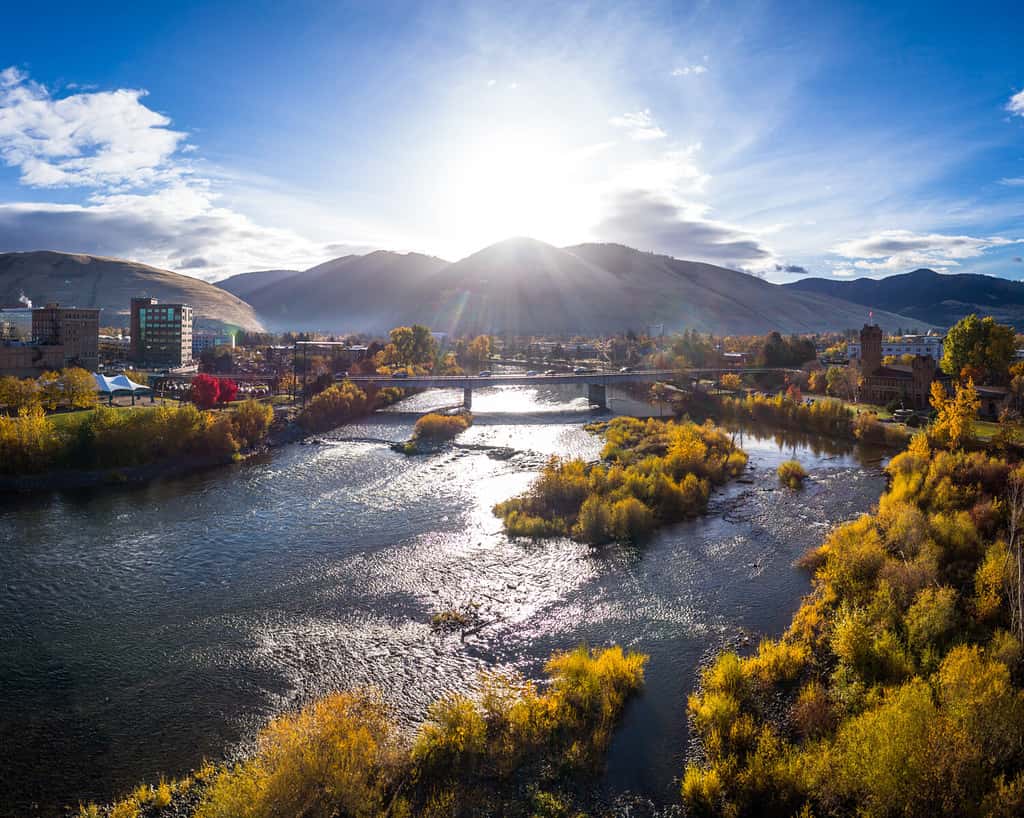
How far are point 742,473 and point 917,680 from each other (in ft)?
65.7

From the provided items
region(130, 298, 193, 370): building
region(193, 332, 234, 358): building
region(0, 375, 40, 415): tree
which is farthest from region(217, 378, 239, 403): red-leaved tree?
region(193, 332, 234, 358): building

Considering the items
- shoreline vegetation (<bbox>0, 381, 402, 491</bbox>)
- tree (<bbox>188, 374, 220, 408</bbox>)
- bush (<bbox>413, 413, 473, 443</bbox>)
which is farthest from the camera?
bush (<bbox>413, 413, 473, 443</bbox>)

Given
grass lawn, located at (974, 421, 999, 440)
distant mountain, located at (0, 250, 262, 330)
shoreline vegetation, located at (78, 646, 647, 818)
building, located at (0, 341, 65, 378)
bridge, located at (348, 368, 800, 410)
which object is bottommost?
shoreline vegetation, located at (78, 646, 647, 818)

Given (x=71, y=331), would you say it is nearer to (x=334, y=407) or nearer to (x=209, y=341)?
(x=334, y=407)

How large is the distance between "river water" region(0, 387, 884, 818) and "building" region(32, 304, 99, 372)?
39780mm

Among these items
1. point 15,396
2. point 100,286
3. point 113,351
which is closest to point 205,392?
point 15,396

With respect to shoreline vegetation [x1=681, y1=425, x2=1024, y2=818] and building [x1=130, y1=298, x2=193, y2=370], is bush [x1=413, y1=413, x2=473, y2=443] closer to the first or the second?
shoreline vegetation [x1=681, y1=425, x2=1024, y2=818]

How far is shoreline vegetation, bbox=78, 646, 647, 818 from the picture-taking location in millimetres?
8719

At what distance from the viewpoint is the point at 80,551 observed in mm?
19734

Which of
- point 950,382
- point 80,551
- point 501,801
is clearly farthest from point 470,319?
point 501,801

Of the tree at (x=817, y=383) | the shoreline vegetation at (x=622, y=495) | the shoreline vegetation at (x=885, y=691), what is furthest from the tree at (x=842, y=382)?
the shoreline vegetation at (x=885, y=691)

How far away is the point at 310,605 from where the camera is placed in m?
16.0

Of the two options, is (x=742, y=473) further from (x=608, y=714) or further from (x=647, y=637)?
(x=608, y=714)

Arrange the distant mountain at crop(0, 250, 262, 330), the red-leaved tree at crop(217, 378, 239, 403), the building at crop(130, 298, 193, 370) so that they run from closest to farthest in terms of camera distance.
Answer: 1. the red-leaved tree at crop(217, 378, 239, 403)
2. the building at crop(130, 298, 193, 370)
3. the distant mountain at crop(0, 250, 262, 330)
